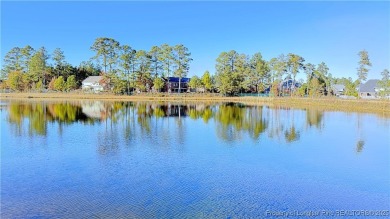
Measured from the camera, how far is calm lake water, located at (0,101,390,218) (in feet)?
24.2

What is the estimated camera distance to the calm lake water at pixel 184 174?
7.38m

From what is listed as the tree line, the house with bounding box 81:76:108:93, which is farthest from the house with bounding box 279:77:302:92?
the house with bounding box 81:76:108:93

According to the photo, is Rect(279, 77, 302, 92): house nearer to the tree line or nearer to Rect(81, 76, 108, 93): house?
the tree line

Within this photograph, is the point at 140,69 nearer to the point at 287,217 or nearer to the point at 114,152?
the point at 114,152

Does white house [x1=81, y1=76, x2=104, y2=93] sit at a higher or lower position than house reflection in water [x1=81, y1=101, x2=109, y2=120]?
higher

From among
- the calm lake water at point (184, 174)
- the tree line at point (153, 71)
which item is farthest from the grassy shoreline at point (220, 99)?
the calm lake water at point (184, 174)

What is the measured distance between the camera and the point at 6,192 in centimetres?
799

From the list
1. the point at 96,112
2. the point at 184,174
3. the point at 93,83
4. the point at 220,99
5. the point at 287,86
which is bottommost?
the point at 184,174

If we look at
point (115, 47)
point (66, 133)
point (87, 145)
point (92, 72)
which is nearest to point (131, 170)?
point (87, 145)

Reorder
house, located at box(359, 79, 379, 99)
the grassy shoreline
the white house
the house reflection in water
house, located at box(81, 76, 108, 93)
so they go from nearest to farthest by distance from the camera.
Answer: the house reflection in water, the grassy shoreline, house, located at box(81, 76, 108, 93), house, located at box(359, 79, 379, 99), the white house

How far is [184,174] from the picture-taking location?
9859 millimetres

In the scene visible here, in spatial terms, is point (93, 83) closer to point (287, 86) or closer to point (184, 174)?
point (287, 86)

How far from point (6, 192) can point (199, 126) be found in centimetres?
1425

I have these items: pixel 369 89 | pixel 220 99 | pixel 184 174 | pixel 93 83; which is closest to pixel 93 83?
pixel 93 83
